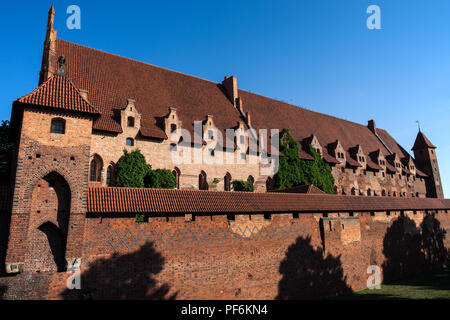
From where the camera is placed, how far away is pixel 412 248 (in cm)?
2159

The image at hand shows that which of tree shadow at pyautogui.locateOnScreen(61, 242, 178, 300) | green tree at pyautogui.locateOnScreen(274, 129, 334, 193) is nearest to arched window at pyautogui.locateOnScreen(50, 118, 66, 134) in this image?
tree shadow at pyautogui.locateOnScreen(61, 242, 178, 300)

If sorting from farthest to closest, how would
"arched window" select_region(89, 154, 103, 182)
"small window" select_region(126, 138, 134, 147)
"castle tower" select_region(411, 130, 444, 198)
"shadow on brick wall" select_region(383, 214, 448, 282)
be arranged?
"castle tower" select_region(411, 130, 444, 198), "shadow on brick wall" select_region(383, 214, 448, 282), "small window" select_region(126, 138, 134, 147), "arched window" select_region(89, 154, 103, 182)

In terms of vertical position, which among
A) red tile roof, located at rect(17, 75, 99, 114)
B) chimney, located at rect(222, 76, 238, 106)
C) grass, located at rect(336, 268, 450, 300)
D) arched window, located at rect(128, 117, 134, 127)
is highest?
chimney, located at rect(222, 76, 238, 106)

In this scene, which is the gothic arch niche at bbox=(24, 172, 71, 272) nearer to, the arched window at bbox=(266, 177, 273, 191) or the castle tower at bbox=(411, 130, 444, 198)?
the arched window at bbox=(266, 177, 273, 191)

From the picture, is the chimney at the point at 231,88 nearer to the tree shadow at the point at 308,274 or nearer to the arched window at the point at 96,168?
the arched window at the point at 96,168

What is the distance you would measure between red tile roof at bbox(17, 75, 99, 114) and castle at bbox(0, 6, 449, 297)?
0.04 meters

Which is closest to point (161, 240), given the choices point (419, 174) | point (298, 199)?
point (298, 199)

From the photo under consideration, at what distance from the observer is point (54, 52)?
18.8m

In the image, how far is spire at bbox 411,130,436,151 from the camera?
139ft

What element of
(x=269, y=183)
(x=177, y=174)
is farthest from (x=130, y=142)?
(x=269, y=183)

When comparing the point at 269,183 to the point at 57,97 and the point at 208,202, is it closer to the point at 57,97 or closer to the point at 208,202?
the point at 208,202

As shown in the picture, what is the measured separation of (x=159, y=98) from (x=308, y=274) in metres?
15.2

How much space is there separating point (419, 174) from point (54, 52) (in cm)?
4182

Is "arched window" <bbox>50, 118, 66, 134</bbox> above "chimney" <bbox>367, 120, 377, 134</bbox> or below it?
below
